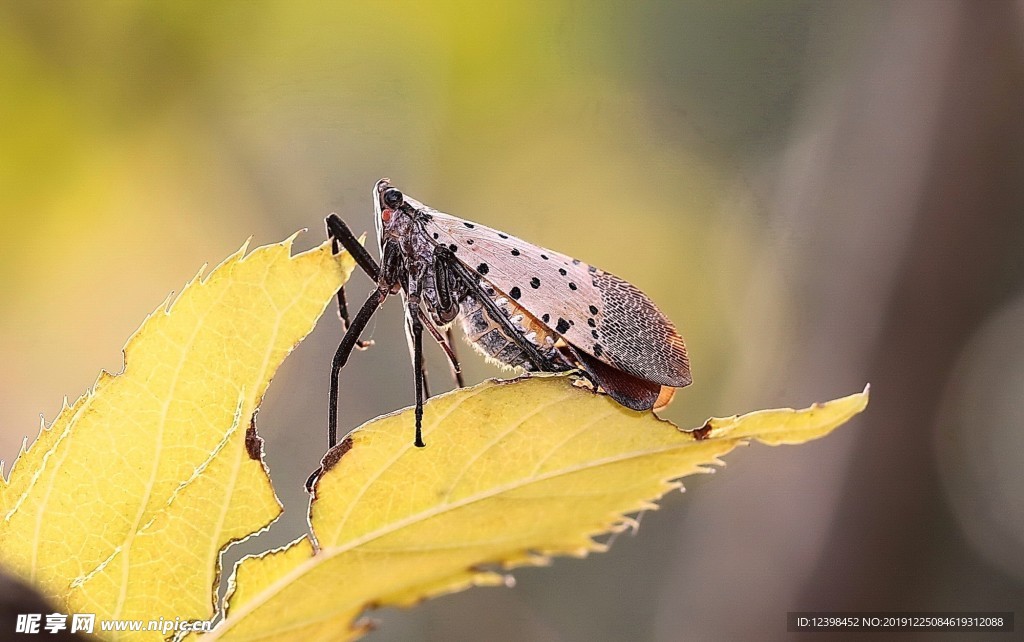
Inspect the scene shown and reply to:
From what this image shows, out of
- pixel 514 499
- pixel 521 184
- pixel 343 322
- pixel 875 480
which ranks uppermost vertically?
pixel 521 184

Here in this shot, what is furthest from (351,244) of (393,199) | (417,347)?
→ (417,347)

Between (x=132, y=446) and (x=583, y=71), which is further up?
(x=583, y=71)

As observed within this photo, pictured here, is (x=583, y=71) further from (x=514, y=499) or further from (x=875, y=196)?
(x=514, y=499)

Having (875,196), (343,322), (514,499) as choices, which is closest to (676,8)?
(875,196)

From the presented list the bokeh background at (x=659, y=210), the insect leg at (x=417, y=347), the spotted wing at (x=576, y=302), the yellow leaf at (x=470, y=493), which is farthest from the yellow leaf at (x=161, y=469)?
the bokeh background at (x=659, y=210)

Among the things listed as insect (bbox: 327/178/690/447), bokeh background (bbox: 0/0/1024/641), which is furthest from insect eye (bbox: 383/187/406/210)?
bokeh background (bbox: 0/0/1024/641)

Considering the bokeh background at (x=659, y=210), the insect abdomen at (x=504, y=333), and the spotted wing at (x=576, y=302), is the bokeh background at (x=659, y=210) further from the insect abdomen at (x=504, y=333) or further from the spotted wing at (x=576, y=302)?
the insect abdomen at (x=504, y=333)
